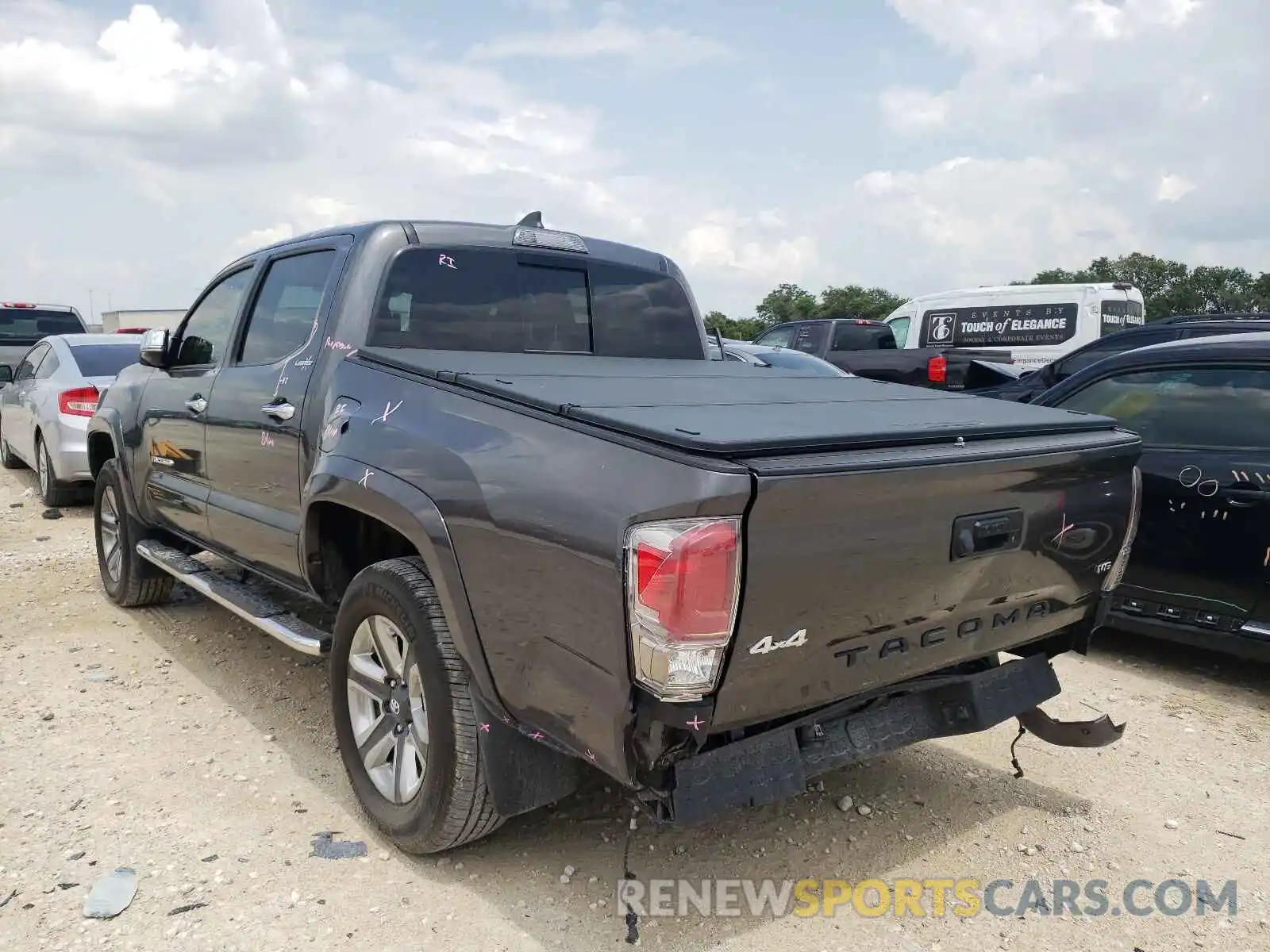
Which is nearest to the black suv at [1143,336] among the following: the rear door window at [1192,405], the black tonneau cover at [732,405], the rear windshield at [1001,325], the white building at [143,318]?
the rear door window at [1192,405]

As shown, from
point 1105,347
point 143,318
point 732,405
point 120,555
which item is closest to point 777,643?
point 732,405

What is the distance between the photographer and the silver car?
8.04 meters

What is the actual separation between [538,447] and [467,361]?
977 mm

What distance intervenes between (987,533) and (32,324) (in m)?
15.0

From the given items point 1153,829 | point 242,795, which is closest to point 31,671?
point 242,795

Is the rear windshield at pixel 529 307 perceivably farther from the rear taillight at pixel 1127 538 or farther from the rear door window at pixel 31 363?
the rear door window at pixel 31 363

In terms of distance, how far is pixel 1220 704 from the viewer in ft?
14.5

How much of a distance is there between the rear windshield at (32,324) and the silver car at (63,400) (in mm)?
5023

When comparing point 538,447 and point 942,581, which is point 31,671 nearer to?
point 538,447

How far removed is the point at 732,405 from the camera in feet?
9.20

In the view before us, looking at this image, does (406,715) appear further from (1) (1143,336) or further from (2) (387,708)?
(1) (1143,336)

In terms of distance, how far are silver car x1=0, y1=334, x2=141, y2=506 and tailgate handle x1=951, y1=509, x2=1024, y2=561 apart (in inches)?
288

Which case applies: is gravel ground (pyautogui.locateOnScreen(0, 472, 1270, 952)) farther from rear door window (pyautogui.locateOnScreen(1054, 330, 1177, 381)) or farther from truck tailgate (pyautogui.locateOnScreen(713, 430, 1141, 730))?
rear door window (pyautogui.locateOnScreen(1054, 330, 1177, 381))

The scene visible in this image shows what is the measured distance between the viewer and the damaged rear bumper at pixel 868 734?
235cm
